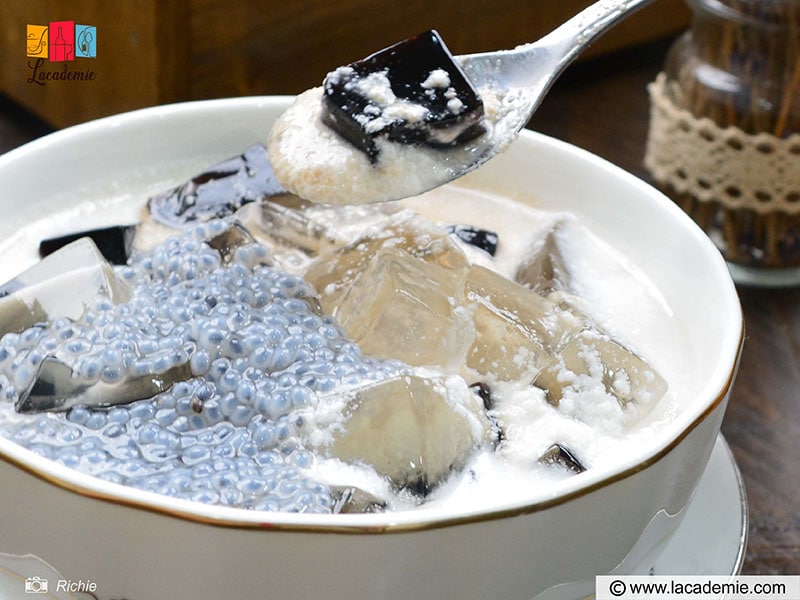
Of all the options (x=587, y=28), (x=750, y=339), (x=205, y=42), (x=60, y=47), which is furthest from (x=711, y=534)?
(x=60, y=47)

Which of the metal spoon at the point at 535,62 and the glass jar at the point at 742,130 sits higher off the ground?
the metal spoon at the point at 535,62

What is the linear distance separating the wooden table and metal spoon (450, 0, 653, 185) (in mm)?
504

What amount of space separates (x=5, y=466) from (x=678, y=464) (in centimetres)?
46

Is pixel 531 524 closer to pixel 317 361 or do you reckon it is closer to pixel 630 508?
pixel 630 508

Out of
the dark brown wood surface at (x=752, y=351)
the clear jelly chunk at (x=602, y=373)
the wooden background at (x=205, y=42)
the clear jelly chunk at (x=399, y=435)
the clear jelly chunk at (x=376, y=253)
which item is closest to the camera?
the clear jelly chunk at (x=399, y=435)

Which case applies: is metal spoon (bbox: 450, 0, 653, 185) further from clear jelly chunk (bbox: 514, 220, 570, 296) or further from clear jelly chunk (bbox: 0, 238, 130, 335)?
clear jelly chunk (bbox: 0, 238, 130, 335)

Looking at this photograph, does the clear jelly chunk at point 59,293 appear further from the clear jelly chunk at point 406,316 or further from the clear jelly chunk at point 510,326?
the clear jelly chunk at point 510,326

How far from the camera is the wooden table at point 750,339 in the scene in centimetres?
114

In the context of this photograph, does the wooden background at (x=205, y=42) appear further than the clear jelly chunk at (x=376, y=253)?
Yes

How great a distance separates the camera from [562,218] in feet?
3.74

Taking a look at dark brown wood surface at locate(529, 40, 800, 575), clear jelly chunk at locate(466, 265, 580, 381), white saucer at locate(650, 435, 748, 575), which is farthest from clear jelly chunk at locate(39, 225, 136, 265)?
dark brown wood surface at locate(529, 40, 800, 575)

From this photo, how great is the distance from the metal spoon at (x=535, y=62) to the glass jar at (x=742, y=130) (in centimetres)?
56

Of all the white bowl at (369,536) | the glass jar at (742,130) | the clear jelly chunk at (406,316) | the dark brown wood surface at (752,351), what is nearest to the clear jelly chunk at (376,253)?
the clear jelly chunk at (406,316)

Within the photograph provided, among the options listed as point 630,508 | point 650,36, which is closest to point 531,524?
point 630,508
